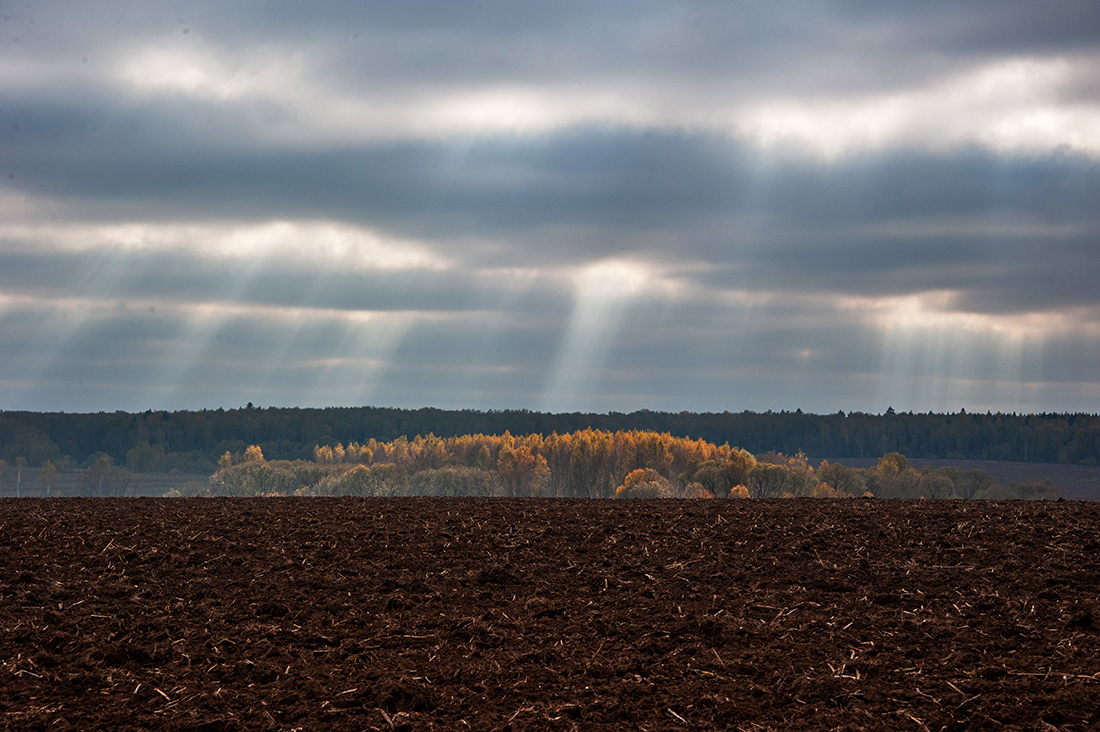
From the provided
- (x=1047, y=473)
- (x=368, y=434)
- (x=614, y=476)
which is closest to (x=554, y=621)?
(x=614, y=476)

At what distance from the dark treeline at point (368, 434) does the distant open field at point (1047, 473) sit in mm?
7225

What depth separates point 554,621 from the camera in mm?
11711

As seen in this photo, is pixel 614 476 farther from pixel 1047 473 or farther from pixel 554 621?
pixel 554 621

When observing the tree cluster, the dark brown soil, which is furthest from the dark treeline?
the dark brown soil

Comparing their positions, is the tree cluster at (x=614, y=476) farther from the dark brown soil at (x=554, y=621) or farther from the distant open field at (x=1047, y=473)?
the dark brown soil at (x=554, y=621)

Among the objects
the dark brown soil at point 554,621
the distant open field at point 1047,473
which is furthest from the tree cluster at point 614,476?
the dark brown soil at point 554,621

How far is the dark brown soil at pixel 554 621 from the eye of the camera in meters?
9.13

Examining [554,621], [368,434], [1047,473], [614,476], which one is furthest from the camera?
[368,434]

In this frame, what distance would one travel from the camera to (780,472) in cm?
9619

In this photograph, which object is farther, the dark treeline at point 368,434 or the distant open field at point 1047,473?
the dark treeline at point 368,434

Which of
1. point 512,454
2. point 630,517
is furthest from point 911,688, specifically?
point 512,454

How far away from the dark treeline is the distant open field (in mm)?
7225

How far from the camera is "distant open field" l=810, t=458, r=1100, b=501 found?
12106cm

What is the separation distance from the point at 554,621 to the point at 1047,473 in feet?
504
